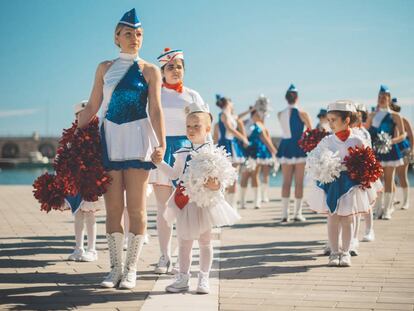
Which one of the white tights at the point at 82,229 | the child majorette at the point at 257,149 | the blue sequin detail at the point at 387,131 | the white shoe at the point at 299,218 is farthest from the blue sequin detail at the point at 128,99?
the child majorette at the point at 257,149

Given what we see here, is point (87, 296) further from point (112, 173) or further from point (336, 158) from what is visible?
point (336, 158)

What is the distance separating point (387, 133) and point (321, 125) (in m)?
1.71

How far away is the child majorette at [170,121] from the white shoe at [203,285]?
102 centimetres

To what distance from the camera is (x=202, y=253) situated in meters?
5.60

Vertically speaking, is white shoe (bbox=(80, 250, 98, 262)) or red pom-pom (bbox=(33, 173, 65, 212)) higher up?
red pom-pom (bbox=(33, 173, 65, 212))

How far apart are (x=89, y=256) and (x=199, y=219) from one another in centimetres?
215

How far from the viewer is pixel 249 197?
1822cm

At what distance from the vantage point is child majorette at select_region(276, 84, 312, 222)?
1163cm

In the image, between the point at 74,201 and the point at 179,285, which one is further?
the point at 74,201

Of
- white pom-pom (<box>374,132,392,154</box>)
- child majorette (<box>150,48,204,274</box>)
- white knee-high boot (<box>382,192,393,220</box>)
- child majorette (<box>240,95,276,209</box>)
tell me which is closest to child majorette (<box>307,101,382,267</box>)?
child majorette (<box>150,48,204,274</box>)

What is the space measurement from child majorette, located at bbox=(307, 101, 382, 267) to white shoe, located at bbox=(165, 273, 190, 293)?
1985 millimetres

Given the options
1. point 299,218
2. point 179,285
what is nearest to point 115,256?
point 179,285

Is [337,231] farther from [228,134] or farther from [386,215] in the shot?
[228,134]

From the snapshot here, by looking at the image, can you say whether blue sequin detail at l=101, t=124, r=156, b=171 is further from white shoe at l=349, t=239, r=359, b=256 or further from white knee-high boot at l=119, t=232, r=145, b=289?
white shoe at l=349, t=239, r=359, b=256
